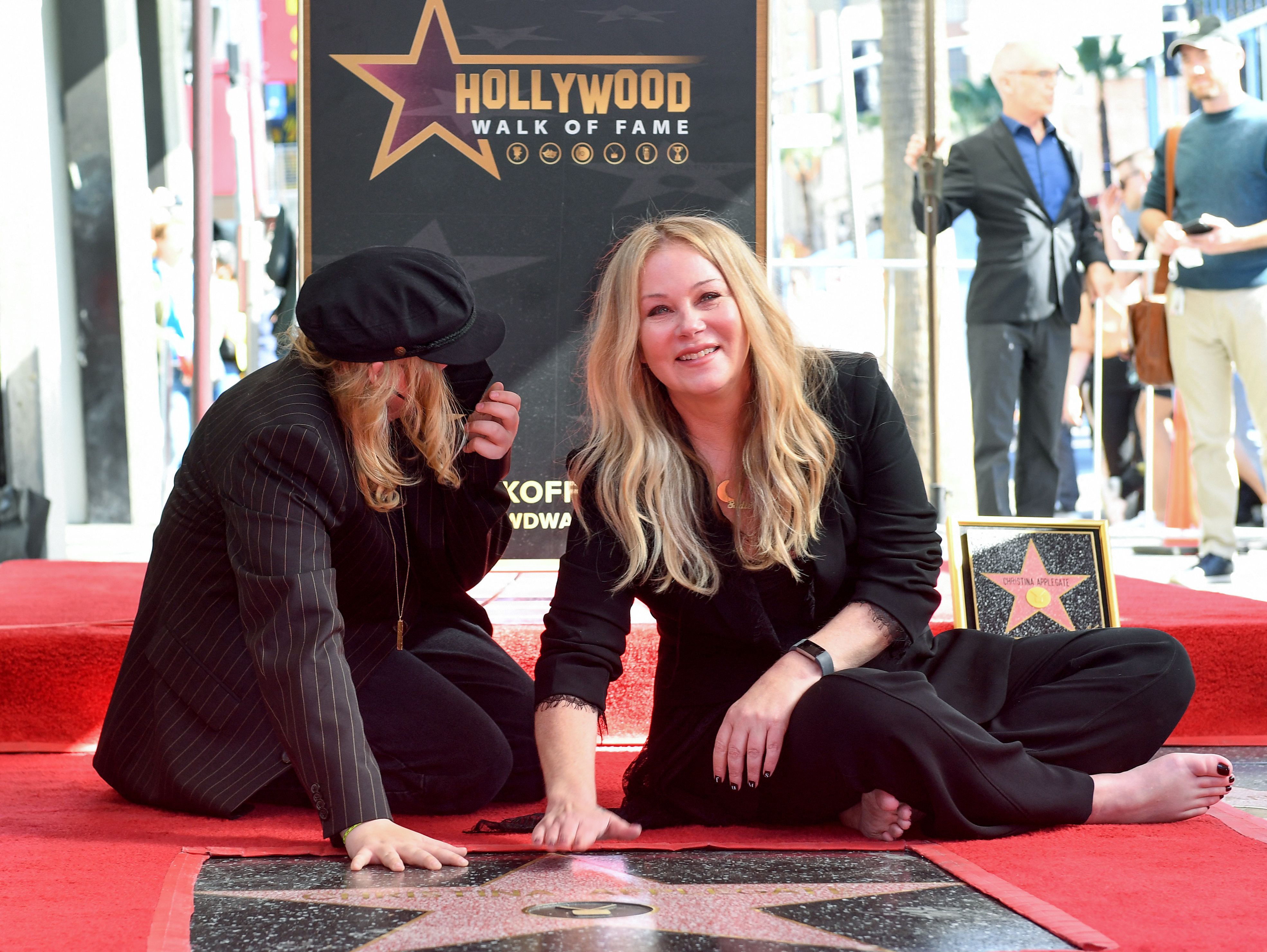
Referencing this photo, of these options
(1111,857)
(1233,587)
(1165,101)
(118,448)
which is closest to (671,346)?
(1111,857)

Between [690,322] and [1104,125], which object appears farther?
[1104,125]

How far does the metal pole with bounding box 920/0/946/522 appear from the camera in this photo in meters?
3.58

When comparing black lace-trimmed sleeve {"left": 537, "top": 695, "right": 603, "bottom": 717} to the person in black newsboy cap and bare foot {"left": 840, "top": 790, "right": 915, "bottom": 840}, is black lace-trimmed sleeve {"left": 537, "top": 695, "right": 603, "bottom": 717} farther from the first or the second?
bare foot {"left": 840, "top": 790, "right": 915, "bottom": 840}

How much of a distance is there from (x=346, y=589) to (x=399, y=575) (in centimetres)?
11

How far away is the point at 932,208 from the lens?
3.71 meters

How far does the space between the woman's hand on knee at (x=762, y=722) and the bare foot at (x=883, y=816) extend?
152mm

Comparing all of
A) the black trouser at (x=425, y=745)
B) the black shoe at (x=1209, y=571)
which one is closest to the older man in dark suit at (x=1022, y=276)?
the black shoe at (x=1209, y=571)

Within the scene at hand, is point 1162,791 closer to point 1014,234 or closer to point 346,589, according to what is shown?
point 346,589

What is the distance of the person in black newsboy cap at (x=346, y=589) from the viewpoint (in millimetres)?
1737

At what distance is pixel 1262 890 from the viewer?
165cm

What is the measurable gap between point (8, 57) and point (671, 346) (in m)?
3.53

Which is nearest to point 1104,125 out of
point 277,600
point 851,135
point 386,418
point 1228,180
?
point 851,135

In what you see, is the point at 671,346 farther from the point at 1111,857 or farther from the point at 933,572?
the point at 1111,857

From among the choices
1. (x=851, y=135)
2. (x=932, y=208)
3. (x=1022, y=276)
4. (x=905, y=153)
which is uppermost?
(x=851, y=135)
